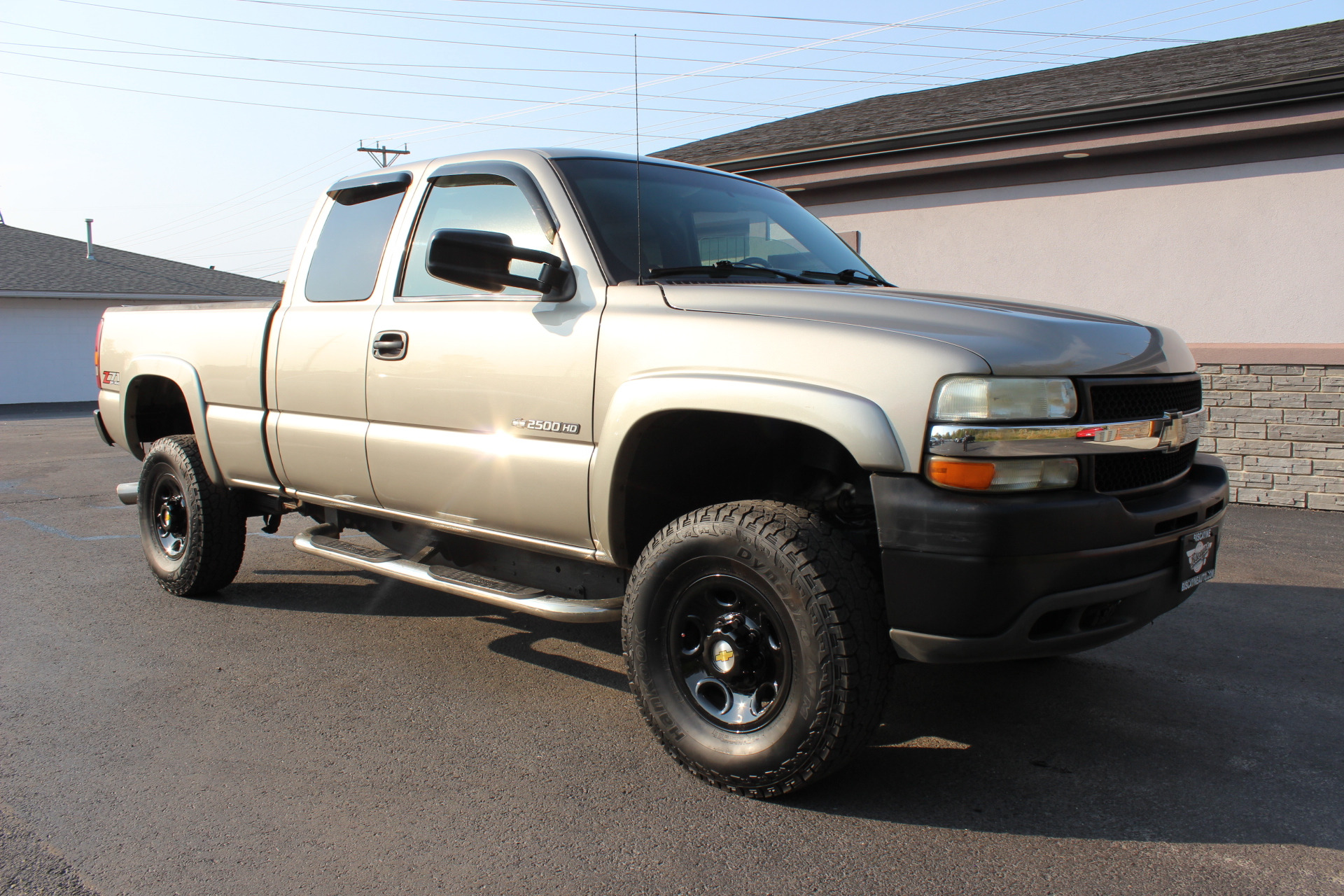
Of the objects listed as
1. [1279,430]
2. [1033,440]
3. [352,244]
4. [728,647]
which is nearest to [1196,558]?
[1033,440]

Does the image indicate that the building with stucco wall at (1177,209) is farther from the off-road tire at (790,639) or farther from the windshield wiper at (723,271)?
the off-road tire at (790,639)

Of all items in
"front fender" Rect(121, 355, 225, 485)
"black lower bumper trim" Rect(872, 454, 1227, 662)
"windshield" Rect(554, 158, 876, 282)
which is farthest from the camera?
"front fender" Rect(121, 355, 225, 485)

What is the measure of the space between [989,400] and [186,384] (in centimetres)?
419

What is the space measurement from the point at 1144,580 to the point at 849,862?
1.14 metres

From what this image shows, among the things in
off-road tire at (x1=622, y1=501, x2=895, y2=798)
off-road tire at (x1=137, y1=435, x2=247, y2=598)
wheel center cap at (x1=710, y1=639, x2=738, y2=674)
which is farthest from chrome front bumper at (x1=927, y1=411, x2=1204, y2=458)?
off-road tire at (x1=137, y1=435, x2=247, y2=598)

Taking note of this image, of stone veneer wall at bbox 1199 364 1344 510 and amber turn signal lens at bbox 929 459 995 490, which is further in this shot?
stone veneer wall at bbox 1199 364 1344 510

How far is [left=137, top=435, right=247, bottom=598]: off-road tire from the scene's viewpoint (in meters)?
5.23

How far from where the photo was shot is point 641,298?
331cm

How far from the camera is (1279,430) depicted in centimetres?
823

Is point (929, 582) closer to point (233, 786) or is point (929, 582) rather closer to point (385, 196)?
point (233, 786)

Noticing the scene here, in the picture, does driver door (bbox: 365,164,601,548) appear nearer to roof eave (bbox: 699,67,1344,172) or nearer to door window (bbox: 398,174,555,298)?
door window (bbox: 398,174,555,298)

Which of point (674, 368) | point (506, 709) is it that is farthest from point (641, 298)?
point (506, 709)

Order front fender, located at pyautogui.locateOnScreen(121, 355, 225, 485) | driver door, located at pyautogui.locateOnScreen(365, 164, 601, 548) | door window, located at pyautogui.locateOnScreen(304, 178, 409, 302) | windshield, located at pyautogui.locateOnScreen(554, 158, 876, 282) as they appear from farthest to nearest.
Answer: front fender, located at pyautogui.locateOnScreen(121, 355, 225, 485) → door window, located at pyautogui.locateOnScreen(304, 178, 409, 302) → windshield, located at pyautogui.locateOnScreen(554, 158, 876, 282) → driver door, located at pyautogui.locateOnScreen(365, 164, 601, 548)

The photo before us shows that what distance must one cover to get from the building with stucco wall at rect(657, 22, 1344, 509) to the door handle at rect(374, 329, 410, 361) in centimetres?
545
